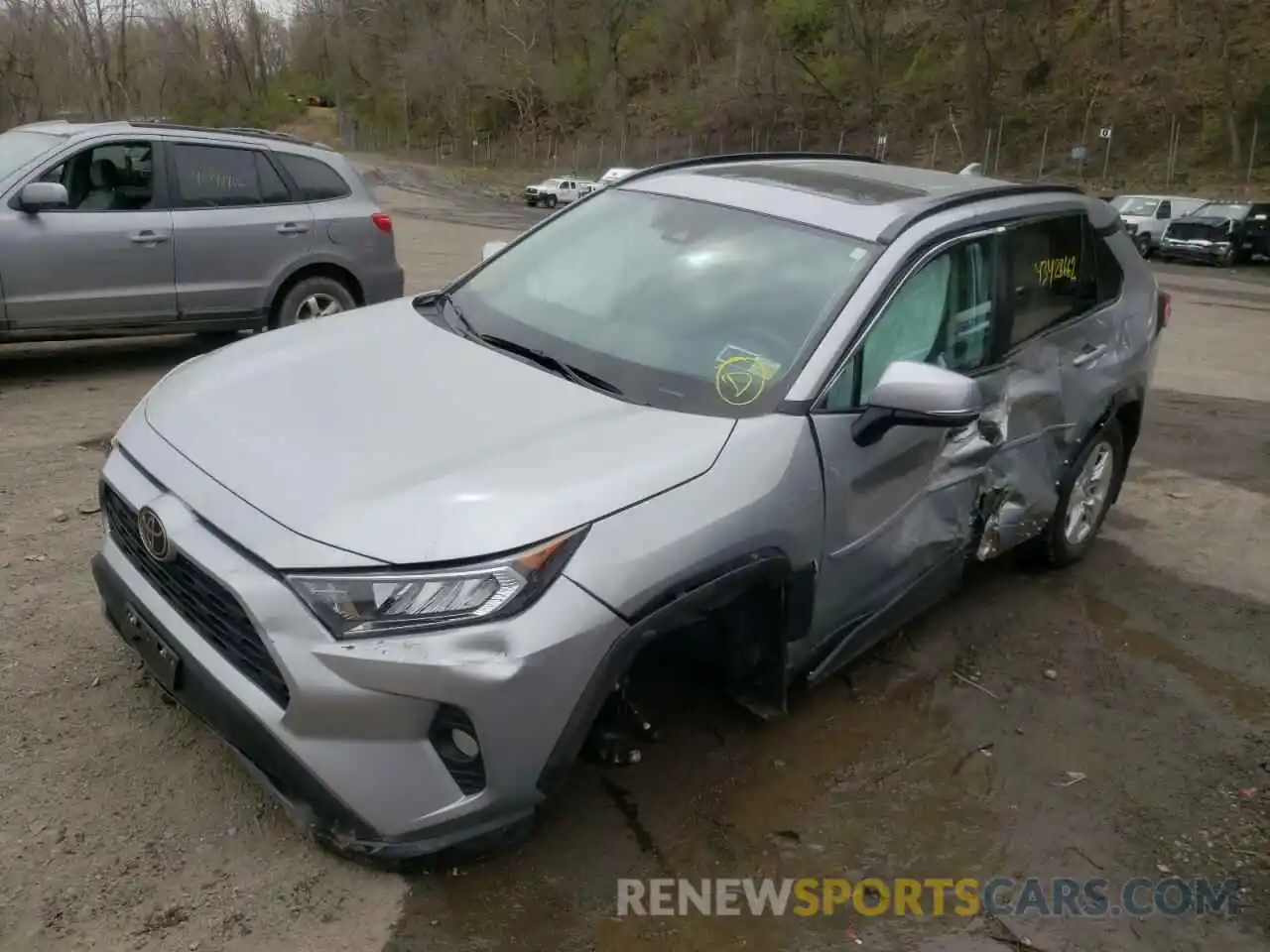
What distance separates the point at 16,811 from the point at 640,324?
226 cm

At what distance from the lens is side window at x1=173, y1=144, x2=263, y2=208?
7.57 meters

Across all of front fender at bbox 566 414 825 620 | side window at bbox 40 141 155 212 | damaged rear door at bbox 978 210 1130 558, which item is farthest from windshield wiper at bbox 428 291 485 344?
side window at bbox 40 141 155 212

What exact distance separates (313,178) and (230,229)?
836 mm

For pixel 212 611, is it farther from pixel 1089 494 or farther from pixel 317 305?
pixel 317 305

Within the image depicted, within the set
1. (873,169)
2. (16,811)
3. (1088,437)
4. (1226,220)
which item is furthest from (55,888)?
(1226,220)

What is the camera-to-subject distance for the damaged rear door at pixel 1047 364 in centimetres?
416

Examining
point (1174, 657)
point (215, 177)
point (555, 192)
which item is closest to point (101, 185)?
point (215, 177)

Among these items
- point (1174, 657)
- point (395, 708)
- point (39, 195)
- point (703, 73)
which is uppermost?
point (703, 73)

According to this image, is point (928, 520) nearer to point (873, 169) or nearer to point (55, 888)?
point (873, 169)

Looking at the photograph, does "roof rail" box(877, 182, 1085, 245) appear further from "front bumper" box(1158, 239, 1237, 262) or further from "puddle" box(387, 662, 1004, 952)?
"front bumper" box(1158, 239, 1237, 262)

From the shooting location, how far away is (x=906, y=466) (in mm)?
3549

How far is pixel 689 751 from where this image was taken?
348 centimetres

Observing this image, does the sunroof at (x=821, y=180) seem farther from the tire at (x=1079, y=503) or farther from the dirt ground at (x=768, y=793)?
the dirt ground at (x=768, y=793)

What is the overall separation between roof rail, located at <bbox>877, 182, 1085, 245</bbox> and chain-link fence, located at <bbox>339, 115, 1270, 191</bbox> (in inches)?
1048
